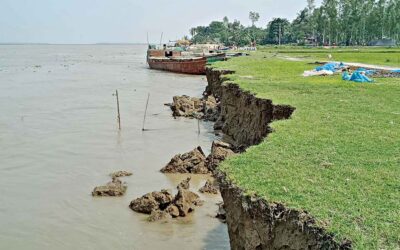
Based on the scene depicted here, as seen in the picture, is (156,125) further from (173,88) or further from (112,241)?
(173,88)

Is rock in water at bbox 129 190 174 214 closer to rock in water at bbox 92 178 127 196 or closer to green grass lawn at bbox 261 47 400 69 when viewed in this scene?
rock in water at bbox 92 178 127 196

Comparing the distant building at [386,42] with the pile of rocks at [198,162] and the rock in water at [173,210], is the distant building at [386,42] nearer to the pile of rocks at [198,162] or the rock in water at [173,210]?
the pile of rocks at [198,162]

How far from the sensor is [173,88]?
1561 inches

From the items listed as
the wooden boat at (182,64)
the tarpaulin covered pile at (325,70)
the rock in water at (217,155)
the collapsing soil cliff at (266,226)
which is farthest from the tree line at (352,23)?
the collapsing soil cliff at (266,226)

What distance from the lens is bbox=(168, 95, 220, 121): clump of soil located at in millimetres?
23953

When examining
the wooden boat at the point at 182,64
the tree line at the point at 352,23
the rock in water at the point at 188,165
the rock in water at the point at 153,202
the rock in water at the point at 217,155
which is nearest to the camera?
the rock in water at the point at 153,202

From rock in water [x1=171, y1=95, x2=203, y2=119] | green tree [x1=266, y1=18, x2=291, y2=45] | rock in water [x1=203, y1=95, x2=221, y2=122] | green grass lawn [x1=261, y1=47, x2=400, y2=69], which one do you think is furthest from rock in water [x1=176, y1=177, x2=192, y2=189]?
green tree [x1=266, y1=18, x2=291, y2=45]

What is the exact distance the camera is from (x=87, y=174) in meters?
14.3

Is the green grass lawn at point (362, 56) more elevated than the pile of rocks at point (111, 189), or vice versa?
the green grass lawn at point (362, 56)

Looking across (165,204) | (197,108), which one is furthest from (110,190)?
(197,108)

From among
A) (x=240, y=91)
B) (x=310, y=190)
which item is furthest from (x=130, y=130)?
(x=310, y=190)

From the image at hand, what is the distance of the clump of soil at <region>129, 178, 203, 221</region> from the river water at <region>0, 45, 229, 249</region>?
8.0 inches

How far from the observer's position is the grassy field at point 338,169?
17.9 ft

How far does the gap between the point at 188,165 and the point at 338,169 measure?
716 cm
